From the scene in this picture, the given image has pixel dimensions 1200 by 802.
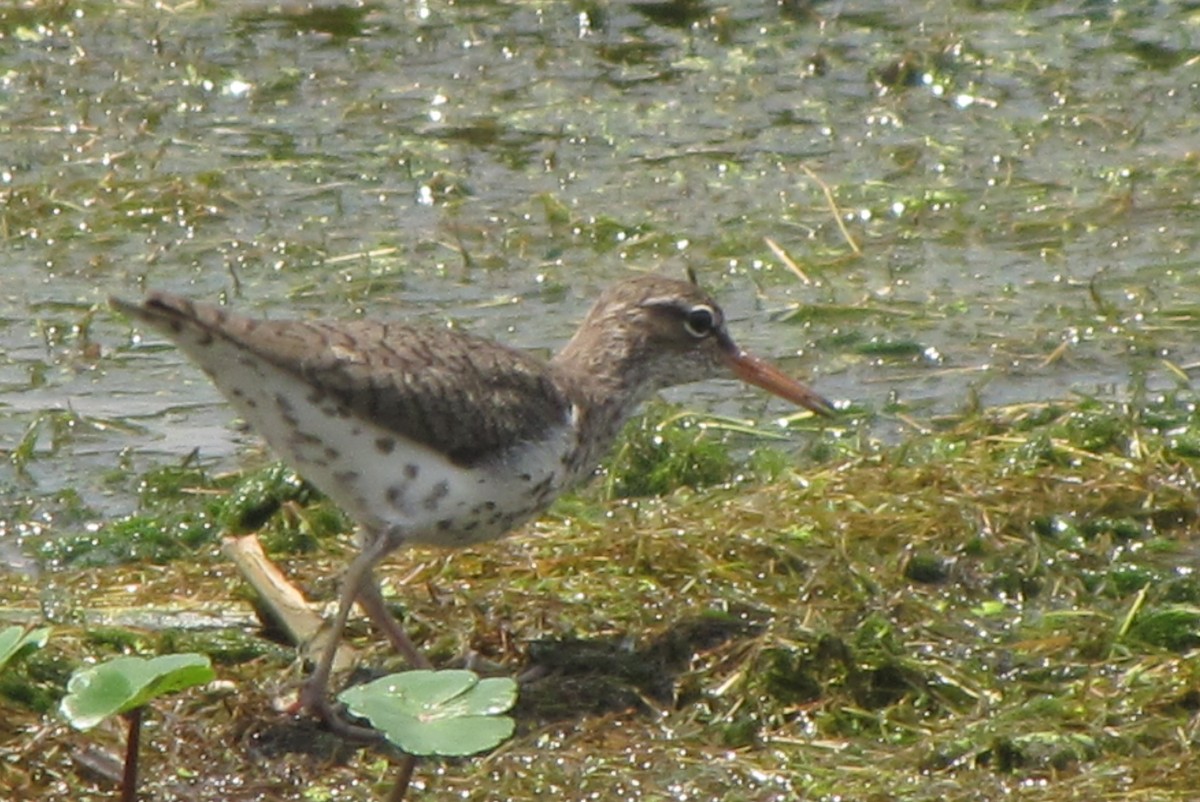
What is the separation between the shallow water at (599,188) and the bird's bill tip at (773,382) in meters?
0.82

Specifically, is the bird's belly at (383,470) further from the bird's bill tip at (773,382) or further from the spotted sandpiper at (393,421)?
the bird's bill tip at (773,382)

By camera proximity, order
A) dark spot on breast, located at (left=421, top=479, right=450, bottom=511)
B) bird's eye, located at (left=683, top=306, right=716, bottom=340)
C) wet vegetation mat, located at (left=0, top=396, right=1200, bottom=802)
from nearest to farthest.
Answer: wet vegetation mat, located at (left=0, top=396, right=1200, bottom=802) → dark spot on breast, located at (left=421, top=479, right=450, bottom=511) → bird's eye, located at (left=683, top=306, right=716, bottom=340)

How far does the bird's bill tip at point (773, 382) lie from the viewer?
890 centimetres

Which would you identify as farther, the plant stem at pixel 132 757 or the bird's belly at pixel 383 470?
the bird's belly at pixel 383 470

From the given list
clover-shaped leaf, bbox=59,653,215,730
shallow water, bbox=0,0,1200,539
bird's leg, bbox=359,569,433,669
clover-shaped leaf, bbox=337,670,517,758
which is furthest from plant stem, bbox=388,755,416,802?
shallow water, bbox=0,0,1200,539

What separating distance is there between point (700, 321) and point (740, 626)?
1409 millimetres

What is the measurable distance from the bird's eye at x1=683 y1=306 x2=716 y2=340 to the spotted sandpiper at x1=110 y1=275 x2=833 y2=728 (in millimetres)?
716

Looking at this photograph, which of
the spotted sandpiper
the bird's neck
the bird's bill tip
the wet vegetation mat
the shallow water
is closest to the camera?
the wet vegetation mat

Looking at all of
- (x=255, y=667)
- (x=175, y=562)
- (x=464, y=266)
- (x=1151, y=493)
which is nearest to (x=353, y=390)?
(x=255, y=667)

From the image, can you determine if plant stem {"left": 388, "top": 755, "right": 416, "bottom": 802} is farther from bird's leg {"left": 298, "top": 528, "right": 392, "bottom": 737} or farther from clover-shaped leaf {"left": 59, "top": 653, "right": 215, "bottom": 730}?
bird's leg {"left": 298, "top": 528, "right": 392, "bottom": 737}

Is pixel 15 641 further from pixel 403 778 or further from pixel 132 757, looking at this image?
pixel 403 778

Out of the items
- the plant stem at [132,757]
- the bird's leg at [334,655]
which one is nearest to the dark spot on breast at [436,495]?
the bird's leg at [334,655]

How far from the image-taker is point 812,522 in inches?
328

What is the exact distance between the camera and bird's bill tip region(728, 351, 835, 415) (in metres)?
8.90
